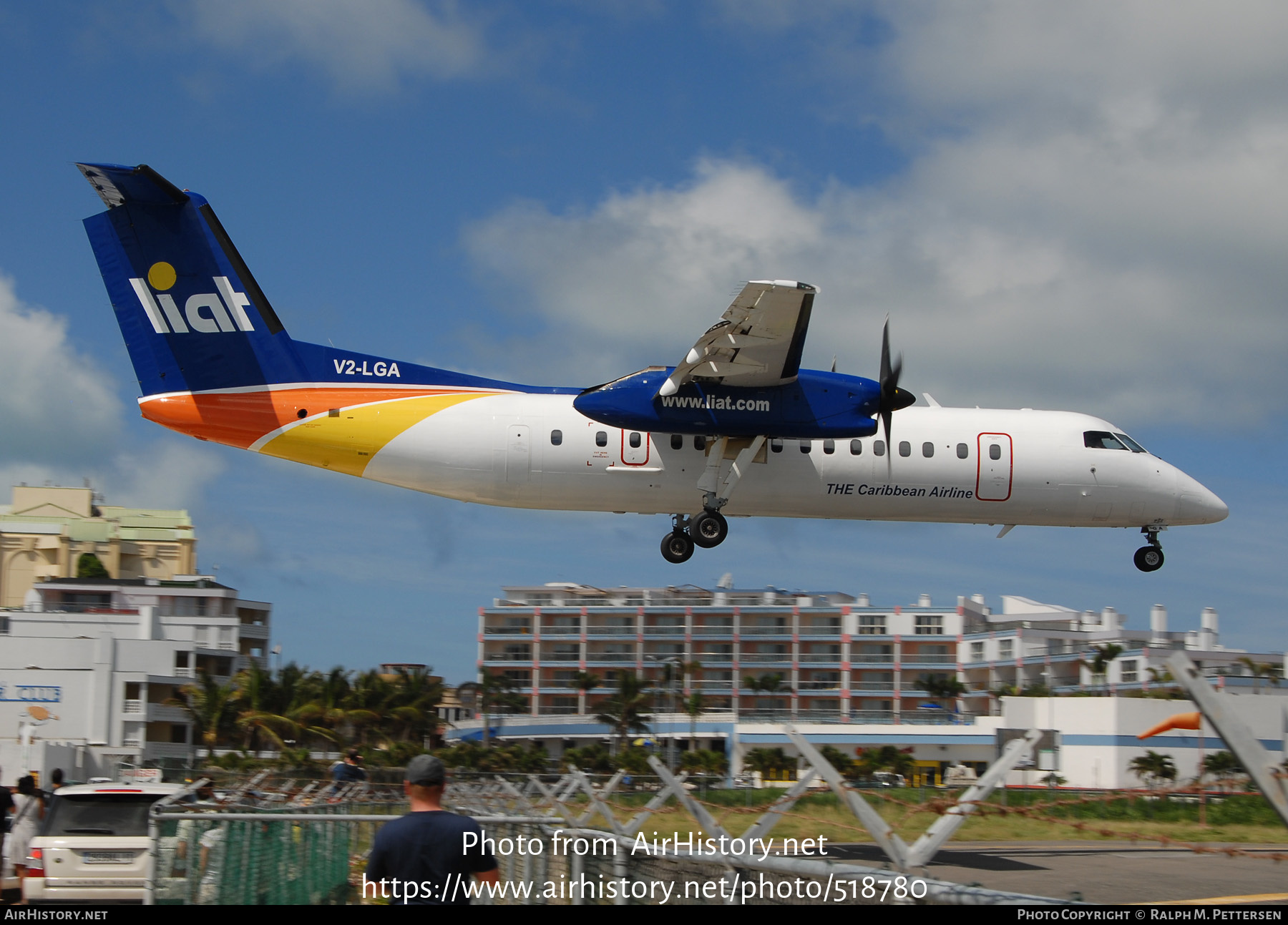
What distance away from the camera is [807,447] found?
21.7 m

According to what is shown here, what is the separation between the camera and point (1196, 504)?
23.3 meters

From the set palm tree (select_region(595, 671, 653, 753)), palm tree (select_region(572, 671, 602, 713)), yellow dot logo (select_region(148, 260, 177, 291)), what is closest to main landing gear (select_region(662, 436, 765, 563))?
yellow dot logo (select_region(148, 260, 177, 291))

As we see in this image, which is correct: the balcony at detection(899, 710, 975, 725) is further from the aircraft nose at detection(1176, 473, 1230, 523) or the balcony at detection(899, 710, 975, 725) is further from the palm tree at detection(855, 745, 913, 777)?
the aircraft nose at detection(1176, 473, 1230, 523)

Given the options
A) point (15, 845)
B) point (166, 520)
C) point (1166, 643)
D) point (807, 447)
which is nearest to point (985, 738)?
point (1166, 643)

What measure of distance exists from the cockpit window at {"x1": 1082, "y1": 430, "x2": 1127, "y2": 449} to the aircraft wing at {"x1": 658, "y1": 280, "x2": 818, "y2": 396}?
6057mm

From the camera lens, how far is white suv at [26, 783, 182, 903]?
1164 centimetres

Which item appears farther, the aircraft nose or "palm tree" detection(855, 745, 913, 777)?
"palm tree" detection(855, 745, 913, 777)

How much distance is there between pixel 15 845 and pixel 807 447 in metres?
13.7

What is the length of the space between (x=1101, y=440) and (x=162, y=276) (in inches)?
676

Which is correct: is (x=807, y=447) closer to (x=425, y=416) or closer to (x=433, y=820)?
(x=425, y=416)

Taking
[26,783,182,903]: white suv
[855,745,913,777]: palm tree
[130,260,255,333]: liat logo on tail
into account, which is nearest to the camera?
[26,783,182,903]: white suv

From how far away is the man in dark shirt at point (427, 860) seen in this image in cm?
604

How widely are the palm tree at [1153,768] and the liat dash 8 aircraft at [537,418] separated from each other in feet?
73.0

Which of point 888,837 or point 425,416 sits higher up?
point 425,416
